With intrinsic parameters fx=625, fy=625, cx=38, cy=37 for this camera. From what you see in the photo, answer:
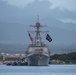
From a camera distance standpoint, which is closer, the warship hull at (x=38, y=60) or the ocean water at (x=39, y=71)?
the ocean water at (x=39, y=71)

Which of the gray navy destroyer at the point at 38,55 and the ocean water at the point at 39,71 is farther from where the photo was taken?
the gray navy destroyer at the point at 38,55

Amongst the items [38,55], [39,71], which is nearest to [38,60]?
[38,55]

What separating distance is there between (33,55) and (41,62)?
332 centimetres

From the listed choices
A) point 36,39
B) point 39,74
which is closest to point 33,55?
point 36,39

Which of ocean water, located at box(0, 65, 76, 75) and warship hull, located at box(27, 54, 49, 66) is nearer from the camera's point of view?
ocean water, located at box(0, 65, 76, 75)

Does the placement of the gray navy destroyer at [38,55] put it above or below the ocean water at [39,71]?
above

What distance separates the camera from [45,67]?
172625 millimetres

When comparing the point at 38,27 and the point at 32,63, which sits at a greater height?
the point at 38,27

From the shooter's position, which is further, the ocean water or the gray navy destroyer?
the gray navy destroyer

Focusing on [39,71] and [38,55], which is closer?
[39,71]

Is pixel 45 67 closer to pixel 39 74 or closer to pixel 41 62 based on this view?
pixel 41 62

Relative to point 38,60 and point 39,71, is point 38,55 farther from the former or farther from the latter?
point 39,71

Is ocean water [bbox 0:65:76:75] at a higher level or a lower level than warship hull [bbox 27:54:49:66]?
lower

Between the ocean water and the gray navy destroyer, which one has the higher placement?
the gray navy destroyer
